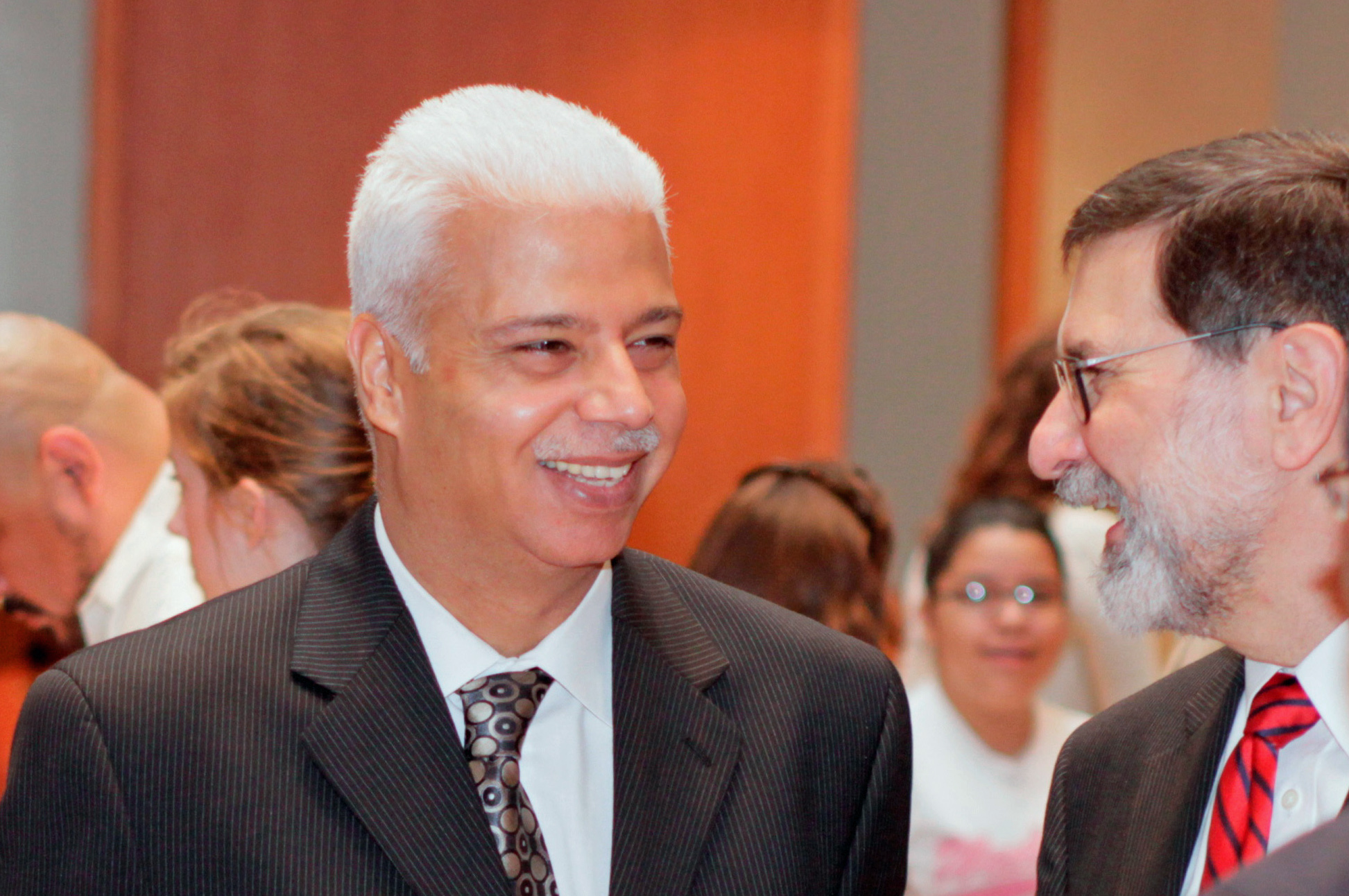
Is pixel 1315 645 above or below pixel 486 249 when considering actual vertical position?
below

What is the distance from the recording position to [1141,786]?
1.63m

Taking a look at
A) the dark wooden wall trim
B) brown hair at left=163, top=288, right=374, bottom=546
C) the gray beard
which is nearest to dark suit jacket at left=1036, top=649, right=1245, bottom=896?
the gray beard

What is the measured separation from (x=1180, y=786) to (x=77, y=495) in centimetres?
192

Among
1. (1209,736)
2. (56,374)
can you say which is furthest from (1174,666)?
(56,374)

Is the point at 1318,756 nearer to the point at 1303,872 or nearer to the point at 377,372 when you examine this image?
the point at 1303,872

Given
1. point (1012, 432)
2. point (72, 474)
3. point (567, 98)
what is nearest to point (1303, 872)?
point (72, 474)

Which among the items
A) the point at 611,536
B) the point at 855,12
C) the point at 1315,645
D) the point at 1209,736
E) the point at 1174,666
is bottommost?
the point at 1174,666

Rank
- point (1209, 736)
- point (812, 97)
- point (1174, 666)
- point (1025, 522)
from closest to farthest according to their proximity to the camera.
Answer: point (1209, 736) → point (1174, 666) → point (1025, 522) → point (812, 97)

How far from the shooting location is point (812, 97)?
14.9 ft

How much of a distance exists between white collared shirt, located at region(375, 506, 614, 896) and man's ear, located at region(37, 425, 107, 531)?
48.1 inches

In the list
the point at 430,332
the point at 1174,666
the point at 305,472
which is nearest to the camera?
the point at 430,332

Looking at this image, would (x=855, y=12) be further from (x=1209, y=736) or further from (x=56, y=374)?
(x=1209, y=736)

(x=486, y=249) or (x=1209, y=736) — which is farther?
(x=1209, y=736)

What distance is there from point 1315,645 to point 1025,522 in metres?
1.49
